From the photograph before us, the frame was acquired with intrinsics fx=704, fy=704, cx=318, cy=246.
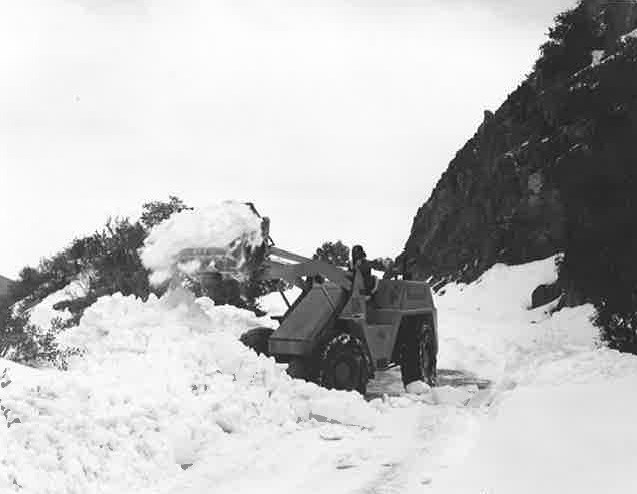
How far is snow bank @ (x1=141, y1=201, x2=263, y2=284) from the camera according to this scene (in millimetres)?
9383

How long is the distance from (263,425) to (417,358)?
13.6 ft

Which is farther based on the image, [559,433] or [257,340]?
[257,340]

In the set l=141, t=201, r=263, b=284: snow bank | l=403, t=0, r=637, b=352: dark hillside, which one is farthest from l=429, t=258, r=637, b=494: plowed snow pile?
l=141, t=201, r=263, b=284: snow bank

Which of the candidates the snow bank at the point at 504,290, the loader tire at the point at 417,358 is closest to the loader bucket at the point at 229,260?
the loader tire at the point at 417,358

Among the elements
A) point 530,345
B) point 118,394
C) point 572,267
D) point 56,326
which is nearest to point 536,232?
point 530,345

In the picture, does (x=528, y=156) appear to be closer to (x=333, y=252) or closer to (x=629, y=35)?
(x=629, y=35)

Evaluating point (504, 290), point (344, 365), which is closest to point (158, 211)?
point (504, 290)

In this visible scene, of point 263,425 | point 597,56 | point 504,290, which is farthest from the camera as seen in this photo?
point 597,56

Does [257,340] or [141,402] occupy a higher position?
[257,340]

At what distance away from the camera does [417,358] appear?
36.1 ft

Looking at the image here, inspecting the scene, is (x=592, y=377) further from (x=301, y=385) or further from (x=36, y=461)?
(x=36, y=461)

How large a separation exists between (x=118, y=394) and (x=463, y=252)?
112 feet

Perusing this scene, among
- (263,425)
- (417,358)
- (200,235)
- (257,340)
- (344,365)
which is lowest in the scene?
(263,425)

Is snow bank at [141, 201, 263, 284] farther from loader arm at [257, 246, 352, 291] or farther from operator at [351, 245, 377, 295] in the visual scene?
operator at [351, 245, 377, 295]
